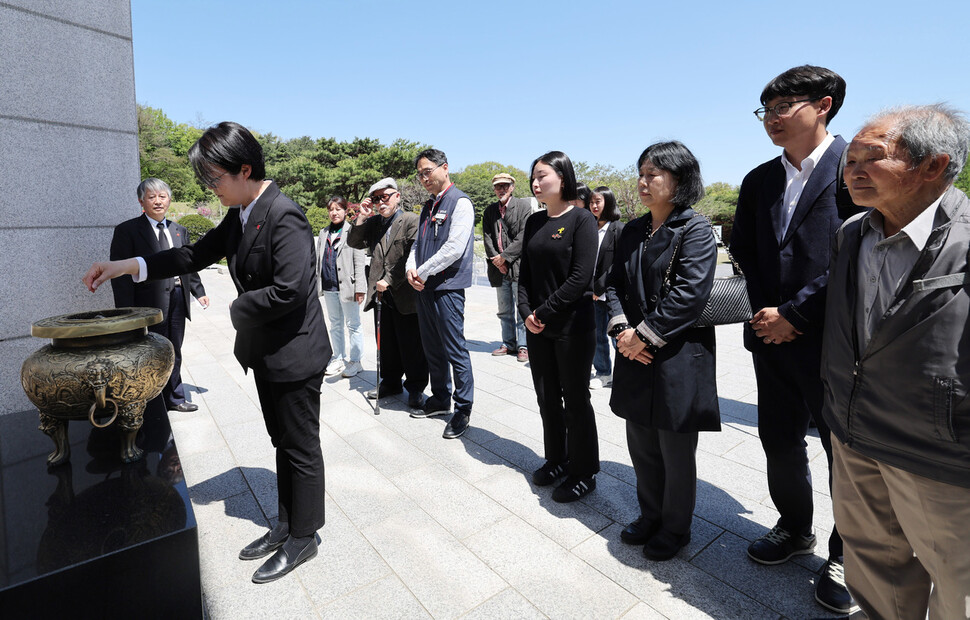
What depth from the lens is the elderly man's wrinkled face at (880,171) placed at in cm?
144

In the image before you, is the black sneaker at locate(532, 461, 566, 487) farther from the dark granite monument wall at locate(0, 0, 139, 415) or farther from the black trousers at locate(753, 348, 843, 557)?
the dark granite monument wall at locate(0, 0, 139, 415)

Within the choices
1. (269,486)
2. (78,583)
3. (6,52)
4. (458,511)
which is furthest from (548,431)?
(6,52)

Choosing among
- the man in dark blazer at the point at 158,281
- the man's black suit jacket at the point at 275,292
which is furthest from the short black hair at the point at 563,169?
the man in dark blazer at the point at 158,281

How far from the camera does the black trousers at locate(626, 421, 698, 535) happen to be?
2309mm

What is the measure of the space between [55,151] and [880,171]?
12.7 ft

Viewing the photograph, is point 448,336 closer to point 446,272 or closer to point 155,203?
point 446,272

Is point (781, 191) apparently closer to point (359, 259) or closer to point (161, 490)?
point (161, 490)

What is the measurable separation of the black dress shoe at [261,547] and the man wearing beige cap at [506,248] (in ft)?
12.0

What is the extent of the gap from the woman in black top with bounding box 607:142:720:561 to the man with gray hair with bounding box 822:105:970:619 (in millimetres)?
571

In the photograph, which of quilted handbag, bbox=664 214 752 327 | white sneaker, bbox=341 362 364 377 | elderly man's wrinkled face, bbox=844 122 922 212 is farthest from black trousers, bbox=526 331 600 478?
white sneaker, bbox=341 362 364 377

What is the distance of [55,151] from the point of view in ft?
9.48

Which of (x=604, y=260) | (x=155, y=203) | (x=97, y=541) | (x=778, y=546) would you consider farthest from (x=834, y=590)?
(x=155, y=203)

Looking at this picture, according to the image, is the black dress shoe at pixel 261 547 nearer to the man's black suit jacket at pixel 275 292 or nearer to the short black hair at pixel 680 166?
the man's black suit jacket at pixel 275 292

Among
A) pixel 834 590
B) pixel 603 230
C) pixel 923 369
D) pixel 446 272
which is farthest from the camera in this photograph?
pixel 603 230
